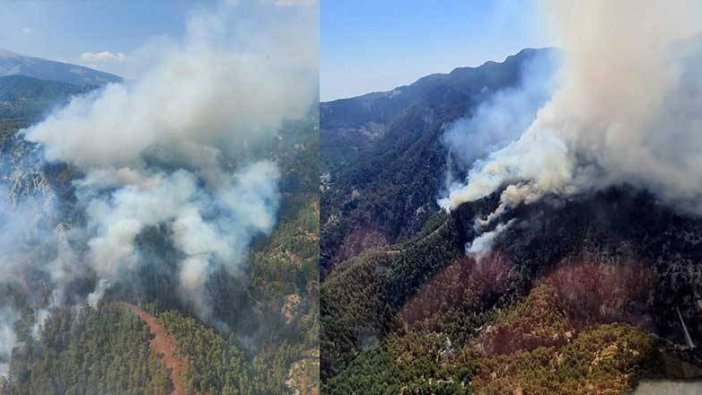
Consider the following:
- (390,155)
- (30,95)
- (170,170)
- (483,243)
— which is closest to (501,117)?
(483,243)

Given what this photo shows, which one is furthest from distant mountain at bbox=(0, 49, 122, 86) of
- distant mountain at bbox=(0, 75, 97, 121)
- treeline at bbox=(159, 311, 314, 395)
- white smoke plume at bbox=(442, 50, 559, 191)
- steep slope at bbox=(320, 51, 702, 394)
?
white smoke plume at bbox=(442, 50, 559, 191)

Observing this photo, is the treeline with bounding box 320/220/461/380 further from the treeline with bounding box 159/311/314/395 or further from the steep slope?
the treeline with bounding box 159/311/314/395

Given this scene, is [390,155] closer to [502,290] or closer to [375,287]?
[375,287]

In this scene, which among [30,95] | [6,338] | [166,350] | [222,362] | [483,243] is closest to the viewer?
[6,338]

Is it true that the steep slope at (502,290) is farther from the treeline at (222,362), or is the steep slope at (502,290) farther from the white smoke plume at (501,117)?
the treeline at (222,362)

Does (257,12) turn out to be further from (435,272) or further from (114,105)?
(435,272)

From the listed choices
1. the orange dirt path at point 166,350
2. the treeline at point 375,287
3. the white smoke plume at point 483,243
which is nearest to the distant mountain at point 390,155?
the treeline at point 375,287
